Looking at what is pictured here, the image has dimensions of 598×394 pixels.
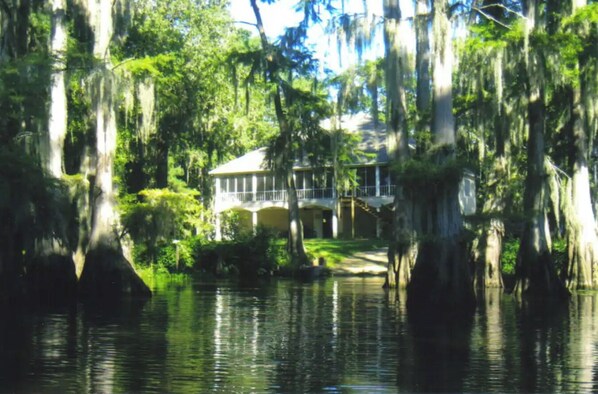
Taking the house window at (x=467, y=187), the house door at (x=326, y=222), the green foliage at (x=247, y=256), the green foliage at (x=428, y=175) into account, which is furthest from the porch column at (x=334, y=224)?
the green foliage at (x=428, y=175)

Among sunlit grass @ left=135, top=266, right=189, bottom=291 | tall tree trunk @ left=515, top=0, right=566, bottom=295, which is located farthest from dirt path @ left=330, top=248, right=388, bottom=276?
tall tree trunk @ left=515, top=0, right=566, bottom=295

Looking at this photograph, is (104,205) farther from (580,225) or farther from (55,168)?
(580,225)

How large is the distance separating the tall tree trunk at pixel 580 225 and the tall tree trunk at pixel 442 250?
7.38 meters

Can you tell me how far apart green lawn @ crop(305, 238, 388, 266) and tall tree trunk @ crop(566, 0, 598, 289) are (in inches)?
582

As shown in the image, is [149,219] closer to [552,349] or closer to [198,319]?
[198,319]

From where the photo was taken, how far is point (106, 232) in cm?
2430

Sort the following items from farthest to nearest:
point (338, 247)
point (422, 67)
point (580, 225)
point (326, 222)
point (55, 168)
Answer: point (326, 222)
point (338, 247)
point (580, 225)
point (422, 67)
point (55, 168)

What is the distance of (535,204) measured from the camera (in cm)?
2483

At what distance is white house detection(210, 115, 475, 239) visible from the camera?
50469 mm

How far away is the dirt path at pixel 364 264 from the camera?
3844cm

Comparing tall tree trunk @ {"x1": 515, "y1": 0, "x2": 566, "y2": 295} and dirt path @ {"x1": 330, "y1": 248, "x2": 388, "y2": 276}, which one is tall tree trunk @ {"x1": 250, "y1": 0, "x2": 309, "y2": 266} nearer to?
dirt path @ {"x1": 330, "y1": 248, "x2": 388, "y2": 276}

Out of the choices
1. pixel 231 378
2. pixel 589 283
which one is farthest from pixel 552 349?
pixel 589 283

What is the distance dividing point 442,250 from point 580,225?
8885 mm

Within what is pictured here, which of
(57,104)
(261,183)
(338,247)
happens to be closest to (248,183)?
(261,183)
